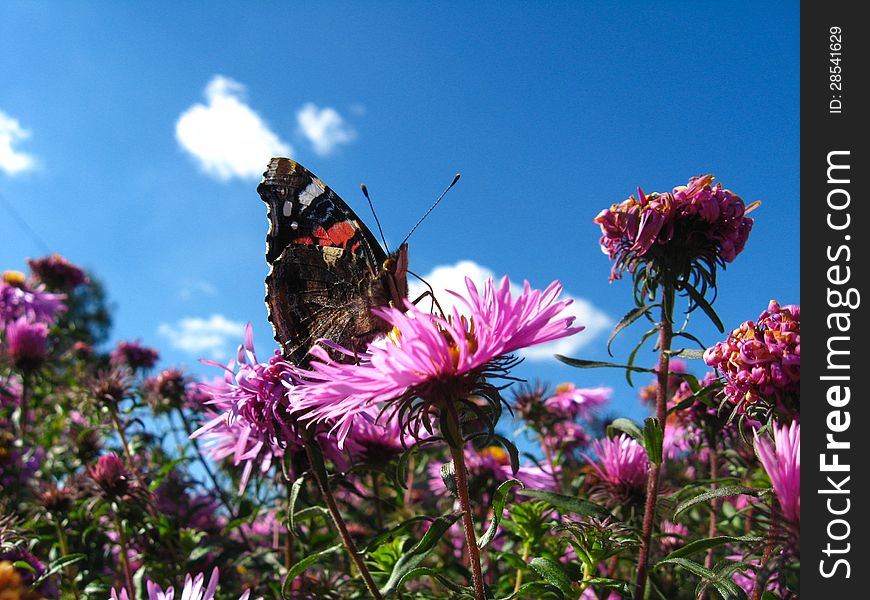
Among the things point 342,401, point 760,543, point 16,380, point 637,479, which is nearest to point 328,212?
point 342,401

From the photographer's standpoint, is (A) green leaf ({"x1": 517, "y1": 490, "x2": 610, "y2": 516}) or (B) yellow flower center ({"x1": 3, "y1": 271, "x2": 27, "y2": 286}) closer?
(A) green leaf ({"x1": 517, "y1": 490, "x2": 610, "y2": 516})

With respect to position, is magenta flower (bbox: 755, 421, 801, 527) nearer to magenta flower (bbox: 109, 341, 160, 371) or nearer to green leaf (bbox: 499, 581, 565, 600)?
green leaf (bbox: 499, 581, 565, 600)

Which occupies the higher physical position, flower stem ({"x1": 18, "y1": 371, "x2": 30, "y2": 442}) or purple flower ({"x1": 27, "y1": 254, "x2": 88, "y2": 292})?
purple flower ({"x1": 27, "y1": 254, "x2": 88, "y2": 292})

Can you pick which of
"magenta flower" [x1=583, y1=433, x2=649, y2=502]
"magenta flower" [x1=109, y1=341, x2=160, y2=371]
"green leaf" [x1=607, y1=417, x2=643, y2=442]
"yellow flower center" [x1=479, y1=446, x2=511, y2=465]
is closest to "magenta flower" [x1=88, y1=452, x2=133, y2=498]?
"yellow flower center" [x1=479, y1=446, x2=511, y2=465]

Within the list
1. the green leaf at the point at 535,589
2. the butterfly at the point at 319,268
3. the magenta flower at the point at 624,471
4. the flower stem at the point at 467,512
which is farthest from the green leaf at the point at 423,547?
the magenta flower at the point at 624,471

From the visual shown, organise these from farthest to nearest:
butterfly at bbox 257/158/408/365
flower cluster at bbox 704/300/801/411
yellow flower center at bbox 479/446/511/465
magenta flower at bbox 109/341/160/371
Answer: magenta flower at bbox 109/341/160/371, yellow flower center at bbox 479/446/511/465, butterfly at bbox 257/158/408/365, flower cluster at bbox 704/300/801/411

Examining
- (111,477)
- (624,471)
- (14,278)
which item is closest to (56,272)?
(14,278)

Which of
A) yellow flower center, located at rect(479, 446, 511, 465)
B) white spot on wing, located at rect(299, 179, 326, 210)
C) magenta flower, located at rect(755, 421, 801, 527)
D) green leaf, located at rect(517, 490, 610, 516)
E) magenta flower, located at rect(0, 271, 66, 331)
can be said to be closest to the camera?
magenta flower, located at rect(755, 421, 801, 527)
